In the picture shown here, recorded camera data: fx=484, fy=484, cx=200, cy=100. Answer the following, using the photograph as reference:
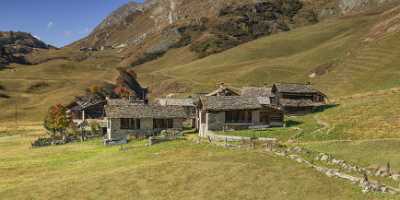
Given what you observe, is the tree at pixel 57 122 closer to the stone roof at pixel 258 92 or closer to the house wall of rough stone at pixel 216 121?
the house wall of rough stone at pixel 216 121

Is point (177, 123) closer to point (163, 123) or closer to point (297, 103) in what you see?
point (163, 123)

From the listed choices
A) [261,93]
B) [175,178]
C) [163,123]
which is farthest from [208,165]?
[261,93]

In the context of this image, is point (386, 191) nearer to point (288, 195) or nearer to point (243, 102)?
point (288, 195)

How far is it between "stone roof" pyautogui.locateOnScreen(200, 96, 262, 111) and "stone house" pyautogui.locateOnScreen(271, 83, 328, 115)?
54.1 ft

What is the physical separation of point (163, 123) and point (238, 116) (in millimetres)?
13962

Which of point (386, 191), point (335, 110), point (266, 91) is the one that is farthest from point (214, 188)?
point (266, 91)

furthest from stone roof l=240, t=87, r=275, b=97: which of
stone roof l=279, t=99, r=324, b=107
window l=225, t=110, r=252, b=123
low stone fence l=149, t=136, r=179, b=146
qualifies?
low stone fence l=149, t=136, r=179, b=146

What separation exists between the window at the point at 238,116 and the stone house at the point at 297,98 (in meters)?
Result: 17.0

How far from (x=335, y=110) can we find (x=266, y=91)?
757 inches

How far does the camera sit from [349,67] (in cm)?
14150

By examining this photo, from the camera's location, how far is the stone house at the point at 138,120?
252 ft

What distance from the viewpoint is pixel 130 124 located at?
77688 millimetres

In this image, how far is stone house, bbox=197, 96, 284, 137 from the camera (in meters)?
69.9

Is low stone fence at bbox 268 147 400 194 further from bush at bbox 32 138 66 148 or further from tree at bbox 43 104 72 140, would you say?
tree at bbox 43 104 72 140
